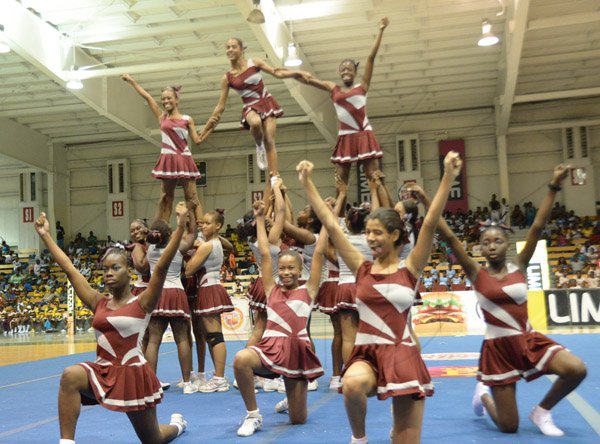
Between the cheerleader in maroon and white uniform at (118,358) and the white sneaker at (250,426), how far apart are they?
1.87ft

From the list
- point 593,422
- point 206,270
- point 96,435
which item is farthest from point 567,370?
point 206,270

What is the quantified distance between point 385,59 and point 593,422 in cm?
1354

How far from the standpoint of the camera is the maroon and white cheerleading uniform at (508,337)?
384cm

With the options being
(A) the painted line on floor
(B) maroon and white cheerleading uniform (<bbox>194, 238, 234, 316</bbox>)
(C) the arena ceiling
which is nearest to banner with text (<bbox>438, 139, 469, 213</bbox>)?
(C) the arena ceiling

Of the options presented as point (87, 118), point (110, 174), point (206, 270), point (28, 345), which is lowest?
point (28, 345)

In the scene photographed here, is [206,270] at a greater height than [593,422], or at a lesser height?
greater

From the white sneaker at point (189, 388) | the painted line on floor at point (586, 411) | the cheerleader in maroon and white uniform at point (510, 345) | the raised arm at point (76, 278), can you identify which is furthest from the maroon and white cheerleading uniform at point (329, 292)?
the raised arm at point (76, 278)

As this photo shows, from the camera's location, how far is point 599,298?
12.3m

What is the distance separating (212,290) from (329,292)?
3.81 feet

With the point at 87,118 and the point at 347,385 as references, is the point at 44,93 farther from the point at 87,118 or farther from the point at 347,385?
the point at 347,385

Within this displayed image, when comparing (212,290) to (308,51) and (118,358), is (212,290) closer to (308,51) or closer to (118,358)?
(118,358)

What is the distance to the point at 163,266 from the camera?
3.42 m

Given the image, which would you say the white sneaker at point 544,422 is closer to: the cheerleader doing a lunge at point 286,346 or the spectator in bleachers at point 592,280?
the cheerleader doing a lunge at point 286,346

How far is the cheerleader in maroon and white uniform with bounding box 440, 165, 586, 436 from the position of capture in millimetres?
3770
